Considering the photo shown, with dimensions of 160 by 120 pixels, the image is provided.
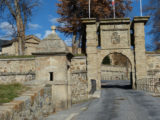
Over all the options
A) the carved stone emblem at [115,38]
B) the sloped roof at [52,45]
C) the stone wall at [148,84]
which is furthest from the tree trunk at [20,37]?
the sloped roof at [52,45]

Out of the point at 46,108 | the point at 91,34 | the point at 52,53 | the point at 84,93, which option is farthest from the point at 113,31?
the point at 46,108

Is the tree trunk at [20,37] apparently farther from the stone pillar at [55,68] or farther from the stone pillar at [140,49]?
the stone pillar at [55,68]

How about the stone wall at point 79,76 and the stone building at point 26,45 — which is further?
the stone building at point 26,45

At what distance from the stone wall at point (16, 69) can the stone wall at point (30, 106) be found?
429 inches

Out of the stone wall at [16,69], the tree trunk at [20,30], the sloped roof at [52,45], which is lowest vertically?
the stone wall at [16,69]

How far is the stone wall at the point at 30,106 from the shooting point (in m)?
4.71

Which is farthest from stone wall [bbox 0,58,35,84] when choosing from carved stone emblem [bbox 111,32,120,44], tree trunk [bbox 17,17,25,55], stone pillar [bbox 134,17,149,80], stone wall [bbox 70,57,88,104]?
stone pillar [bbox 134,17,149,80]

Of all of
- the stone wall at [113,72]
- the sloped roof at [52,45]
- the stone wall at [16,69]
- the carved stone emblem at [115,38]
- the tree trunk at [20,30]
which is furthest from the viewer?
the stone wall at [113,72]

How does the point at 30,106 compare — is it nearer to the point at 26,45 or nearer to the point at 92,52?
the point at 92,52

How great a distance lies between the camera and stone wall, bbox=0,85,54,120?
185 inches

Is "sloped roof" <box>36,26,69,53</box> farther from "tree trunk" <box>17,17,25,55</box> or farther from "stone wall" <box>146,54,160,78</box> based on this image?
"tree trunk" <box>17,17,25,55</box>

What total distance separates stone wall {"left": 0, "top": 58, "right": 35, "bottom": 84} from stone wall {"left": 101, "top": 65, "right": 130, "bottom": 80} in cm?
2367

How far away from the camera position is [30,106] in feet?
20.1

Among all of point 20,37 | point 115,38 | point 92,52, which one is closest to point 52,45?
point 92,52
